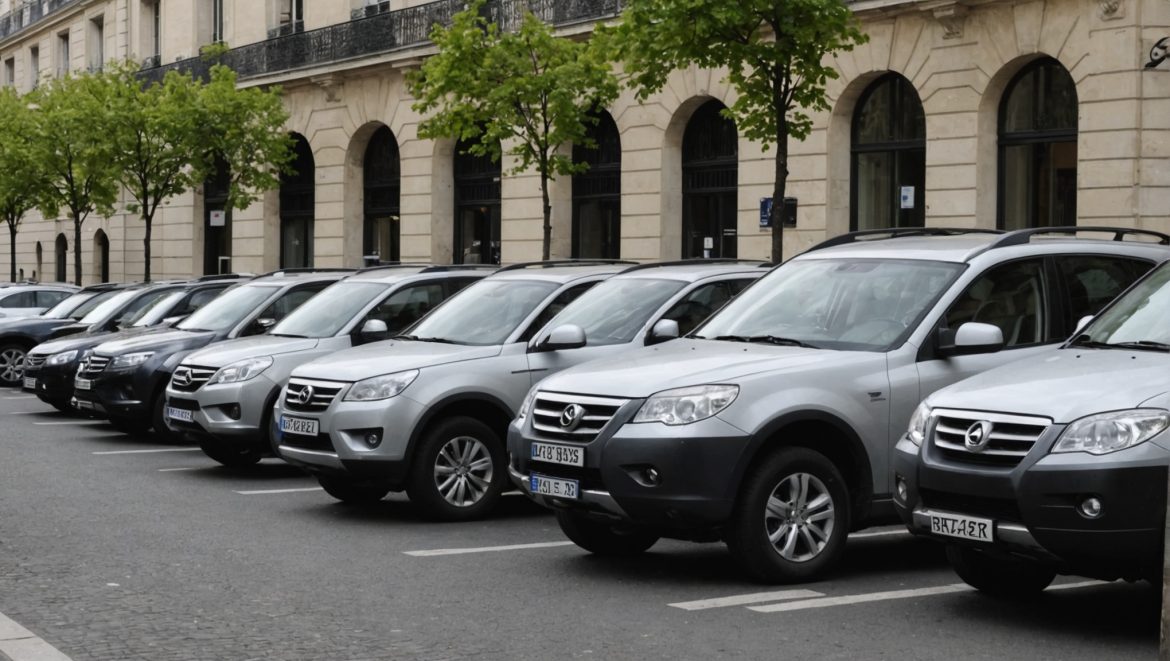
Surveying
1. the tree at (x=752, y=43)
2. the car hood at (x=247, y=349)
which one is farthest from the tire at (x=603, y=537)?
the tree at (x=752, y=43)

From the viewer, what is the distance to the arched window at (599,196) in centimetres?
3067

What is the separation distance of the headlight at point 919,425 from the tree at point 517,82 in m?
17.6

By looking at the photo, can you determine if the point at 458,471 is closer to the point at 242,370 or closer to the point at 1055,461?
the point at 242,370

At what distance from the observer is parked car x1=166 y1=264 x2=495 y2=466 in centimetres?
1357

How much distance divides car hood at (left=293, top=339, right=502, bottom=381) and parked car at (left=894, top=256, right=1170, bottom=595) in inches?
166

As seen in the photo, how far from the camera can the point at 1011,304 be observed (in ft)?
31.4

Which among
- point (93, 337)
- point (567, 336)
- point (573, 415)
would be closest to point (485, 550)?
point (573, 415)

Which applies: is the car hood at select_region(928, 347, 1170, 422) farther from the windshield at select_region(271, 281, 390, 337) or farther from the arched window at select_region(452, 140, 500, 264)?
the arched window at select_region(452, 140, 500, 264)

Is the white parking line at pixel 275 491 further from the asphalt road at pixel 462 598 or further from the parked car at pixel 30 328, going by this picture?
the parked car at pixel 30 328

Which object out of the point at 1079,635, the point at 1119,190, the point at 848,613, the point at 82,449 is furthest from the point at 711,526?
the point at 1119,190

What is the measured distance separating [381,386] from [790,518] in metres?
3.50

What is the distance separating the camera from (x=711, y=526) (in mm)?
8531

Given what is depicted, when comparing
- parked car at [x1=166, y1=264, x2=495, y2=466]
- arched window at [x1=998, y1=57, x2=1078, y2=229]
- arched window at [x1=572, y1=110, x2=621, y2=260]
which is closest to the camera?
parked car at [x1=166, y1=264, x2=495, y2=466]

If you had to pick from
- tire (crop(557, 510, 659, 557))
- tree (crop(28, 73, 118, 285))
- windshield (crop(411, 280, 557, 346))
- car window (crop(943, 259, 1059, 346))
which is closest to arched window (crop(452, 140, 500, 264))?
tree (crop(28, 73, 118, 285))
